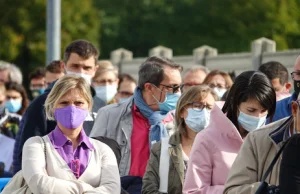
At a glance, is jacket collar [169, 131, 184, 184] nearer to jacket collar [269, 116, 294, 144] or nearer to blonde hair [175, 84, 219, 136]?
blonde hair [175, 84, 219, 136]

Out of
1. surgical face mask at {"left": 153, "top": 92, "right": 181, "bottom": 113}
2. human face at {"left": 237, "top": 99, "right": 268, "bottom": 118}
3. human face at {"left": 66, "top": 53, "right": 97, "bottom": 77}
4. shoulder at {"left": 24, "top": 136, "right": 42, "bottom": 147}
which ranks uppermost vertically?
human face at {"left": 66, "top": 53, "right": 97, "bottom": 77}

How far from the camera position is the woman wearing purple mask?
7957 mm

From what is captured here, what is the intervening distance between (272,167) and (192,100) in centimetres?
260

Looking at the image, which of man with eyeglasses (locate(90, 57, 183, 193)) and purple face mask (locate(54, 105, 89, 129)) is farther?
man with eyeglasses (locate(90, 57, 183, 193))

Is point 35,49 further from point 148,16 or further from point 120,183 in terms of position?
point 120,183

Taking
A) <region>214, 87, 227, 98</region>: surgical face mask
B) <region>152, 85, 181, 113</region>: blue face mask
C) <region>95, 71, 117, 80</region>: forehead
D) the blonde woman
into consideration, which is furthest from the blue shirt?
<region>95, 71, 117, 80</region>: forehead

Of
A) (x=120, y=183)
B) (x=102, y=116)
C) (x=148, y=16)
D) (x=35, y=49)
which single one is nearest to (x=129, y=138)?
(x=102, y=116)

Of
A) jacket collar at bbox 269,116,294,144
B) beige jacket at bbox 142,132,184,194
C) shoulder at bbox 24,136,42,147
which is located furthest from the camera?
beige jacket at bbox 142,132,184,194

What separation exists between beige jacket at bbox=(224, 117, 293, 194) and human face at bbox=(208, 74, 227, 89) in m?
6.70

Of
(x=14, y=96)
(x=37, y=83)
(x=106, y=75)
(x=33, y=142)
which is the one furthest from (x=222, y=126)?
(x=37, y=83)

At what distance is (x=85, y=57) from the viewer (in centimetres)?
1059

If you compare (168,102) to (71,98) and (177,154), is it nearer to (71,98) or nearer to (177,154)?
(177,154)

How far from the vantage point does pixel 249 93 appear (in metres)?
7.96

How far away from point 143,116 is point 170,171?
1.15 m
